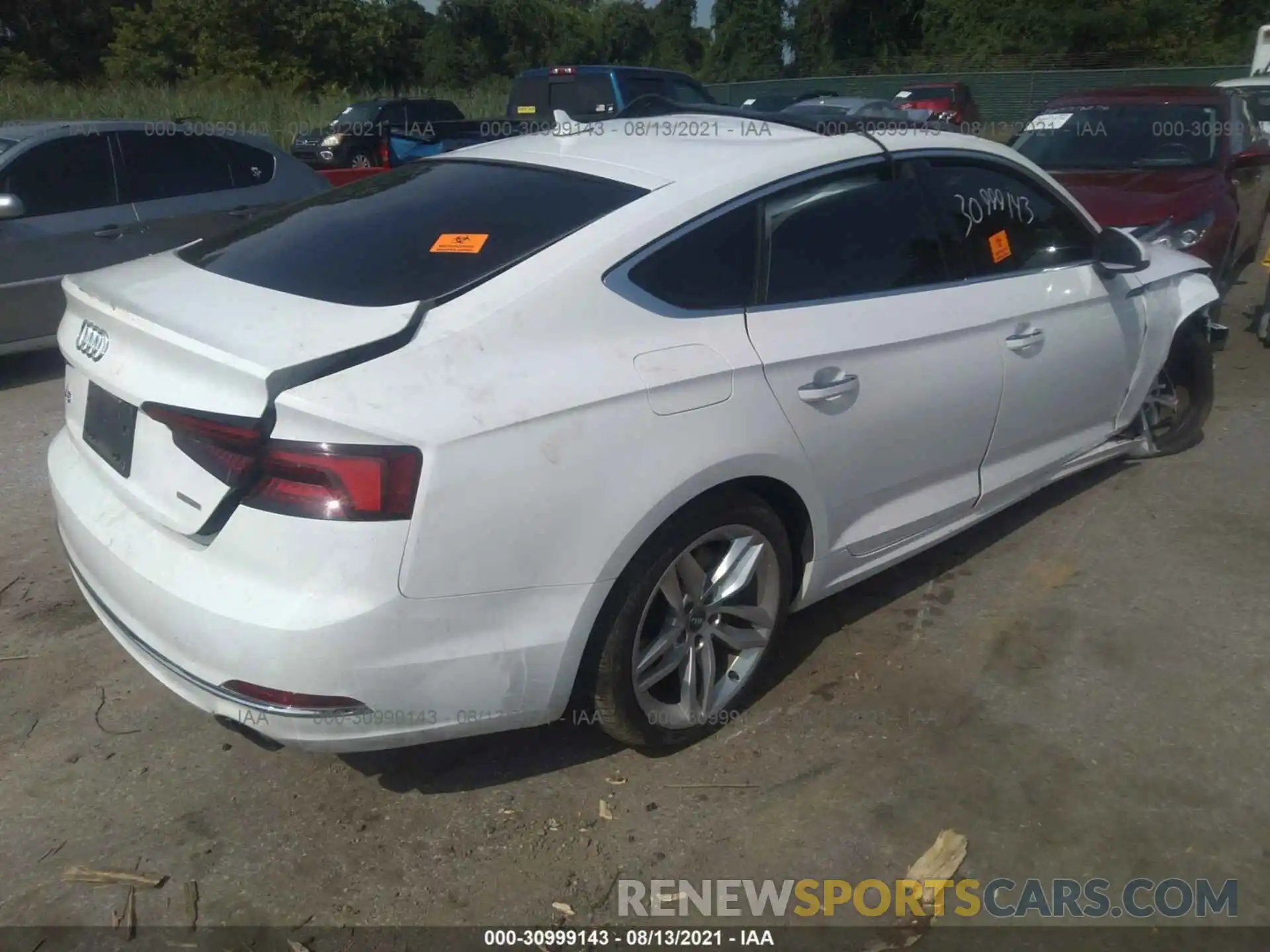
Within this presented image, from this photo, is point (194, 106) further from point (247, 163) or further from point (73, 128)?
point (73, 128)

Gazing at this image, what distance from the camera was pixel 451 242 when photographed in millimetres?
2871

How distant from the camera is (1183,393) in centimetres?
529

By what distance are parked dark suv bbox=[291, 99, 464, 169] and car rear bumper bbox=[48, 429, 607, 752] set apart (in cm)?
1281

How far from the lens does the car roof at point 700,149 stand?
308 cm

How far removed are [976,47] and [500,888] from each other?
145 ft

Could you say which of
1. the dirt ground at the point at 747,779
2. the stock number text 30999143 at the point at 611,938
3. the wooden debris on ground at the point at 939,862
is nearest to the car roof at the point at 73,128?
the dirt ground at the point at 747,779

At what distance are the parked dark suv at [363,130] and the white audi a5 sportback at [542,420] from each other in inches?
481

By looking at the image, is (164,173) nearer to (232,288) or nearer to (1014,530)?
(232,288)

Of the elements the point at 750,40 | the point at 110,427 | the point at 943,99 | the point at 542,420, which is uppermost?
the point at 750,40

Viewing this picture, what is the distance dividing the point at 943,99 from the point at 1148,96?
16.6m

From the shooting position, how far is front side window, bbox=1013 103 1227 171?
7805mm

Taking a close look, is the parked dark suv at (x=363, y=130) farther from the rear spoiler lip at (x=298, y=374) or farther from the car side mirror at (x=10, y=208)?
the rear spoiler lip at (x=298, y=374)

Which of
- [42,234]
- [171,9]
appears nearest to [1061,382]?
[42,234]

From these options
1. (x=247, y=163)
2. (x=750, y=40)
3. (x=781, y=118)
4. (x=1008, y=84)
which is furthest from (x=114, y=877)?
(x=750, y=40)
